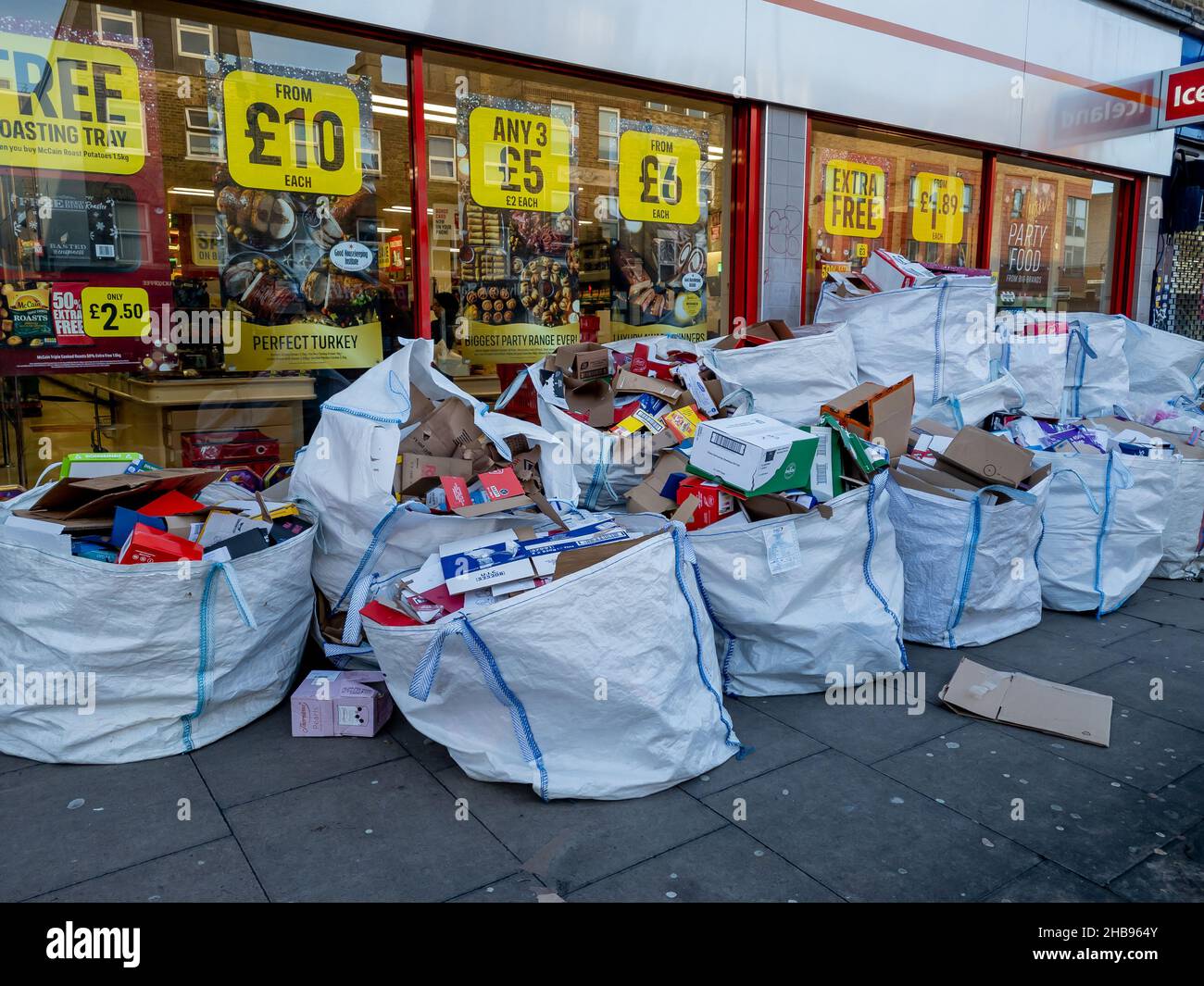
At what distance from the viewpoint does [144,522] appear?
3.04m

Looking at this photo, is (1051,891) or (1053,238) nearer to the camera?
(1051,891)

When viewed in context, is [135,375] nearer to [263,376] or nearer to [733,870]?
[263,376]

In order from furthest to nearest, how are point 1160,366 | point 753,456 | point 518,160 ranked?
1. point 1160,366
2. point 518,160
3. point 753,456

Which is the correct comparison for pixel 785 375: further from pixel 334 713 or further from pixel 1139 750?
pixel 334 713

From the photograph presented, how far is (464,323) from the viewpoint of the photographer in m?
4.91

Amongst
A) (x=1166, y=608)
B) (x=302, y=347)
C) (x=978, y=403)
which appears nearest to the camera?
(x=302, y=347)

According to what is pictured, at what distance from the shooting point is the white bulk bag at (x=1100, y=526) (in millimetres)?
4301

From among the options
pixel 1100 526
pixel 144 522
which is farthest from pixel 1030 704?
pixel 144 522

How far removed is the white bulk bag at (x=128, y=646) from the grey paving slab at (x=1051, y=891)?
2.37m

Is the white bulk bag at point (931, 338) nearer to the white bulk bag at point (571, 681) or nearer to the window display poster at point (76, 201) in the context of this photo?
the white bulk bag at point (571, 681)

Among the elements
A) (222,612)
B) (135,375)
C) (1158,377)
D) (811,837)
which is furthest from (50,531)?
(1158,377)

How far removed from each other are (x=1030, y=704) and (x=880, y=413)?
141cm

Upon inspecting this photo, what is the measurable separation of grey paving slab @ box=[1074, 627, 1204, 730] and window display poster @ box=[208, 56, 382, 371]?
375 cm

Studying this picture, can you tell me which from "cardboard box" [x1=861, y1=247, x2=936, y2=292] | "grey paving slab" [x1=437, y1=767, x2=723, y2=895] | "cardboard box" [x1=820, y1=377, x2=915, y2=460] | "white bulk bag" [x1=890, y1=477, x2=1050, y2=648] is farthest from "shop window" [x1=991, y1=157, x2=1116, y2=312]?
"grey paving slab" [x1=437, y1=767, x2=723, y2=895]
